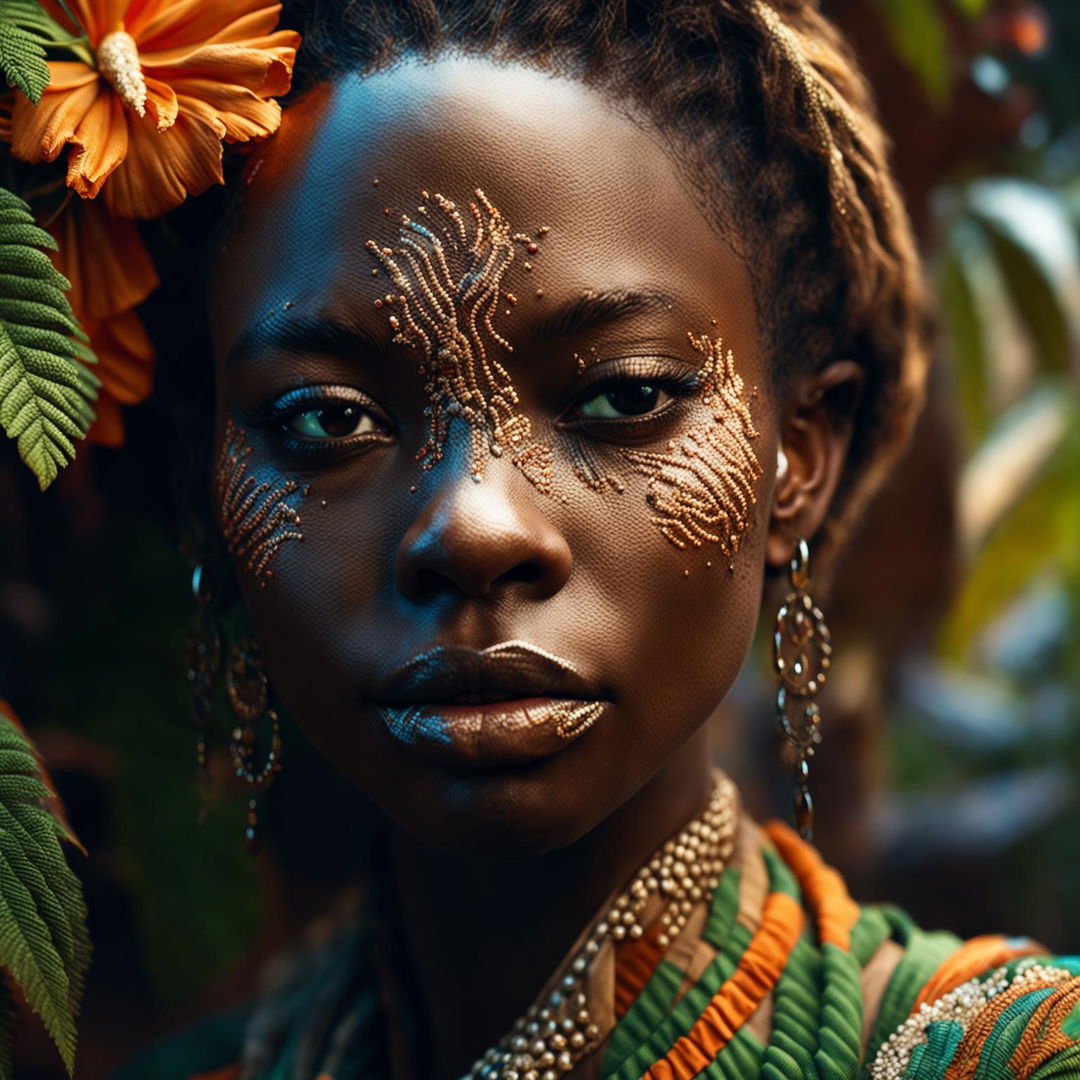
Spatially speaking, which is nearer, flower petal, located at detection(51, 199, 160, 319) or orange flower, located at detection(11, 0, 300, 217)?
orange flower, located at detection(11, 0, 300, 217)

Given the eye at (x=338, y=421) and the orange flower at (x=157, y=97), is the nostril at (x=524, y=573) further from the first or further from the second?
the orange flower at (x=157, y=97)

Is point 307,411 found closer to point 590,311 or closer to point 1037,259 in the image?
point 590,311

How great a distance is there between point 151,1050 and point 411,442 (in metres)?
1.18

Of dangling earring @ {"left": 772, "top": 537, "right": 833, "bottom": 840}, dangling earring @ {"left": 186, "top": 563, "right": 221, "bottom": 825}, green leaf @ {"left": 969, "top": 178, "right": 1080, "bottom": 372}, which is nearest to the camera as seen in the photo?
dangling earring @ {"left": 772, "top": 537, "right": 833, "bottom": 840}

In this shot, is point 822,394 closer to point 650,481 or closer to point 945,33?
point 650,481

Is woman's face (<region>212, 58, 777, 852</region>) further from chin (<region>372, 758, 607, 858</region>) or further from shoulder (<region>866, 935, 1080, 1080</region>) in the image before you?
shoulder (<region>866, 935, 1080, 1080</region>)

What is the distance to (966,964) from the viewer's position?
1.69 meters

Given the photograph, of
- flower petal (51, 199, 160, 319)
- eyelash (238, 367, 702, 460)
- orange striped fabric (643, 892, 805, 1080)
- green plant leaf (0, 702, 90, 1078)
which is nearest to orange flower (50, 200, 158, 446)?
flower petal (51, 199, 160, 319)

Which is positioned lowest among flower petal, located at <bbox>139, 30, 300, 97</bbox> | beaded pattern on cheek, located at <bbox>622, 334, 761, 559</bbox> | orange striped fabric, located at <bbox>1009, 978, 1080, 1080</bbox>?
orange striped fabric, located at <bbox>1009, 978, 1080, 1080</bbox>

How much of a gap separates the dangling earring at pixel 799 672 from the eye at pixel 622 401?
1.10 feet

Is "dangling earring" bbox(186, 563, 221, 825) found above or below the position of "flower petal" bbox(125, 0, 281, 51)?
below

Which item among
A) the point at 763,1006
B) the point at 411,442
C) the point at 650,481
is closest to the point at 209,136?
the point at 411,442

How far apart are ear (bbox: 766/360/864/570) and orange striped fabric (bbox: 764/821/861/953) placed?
0.43 meters

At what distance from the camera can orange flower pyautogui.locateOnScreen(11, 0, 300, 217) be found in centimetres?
151
